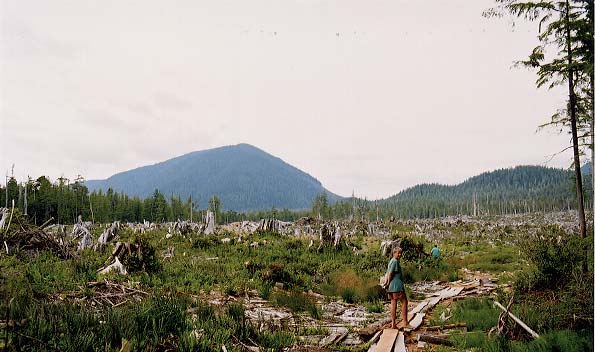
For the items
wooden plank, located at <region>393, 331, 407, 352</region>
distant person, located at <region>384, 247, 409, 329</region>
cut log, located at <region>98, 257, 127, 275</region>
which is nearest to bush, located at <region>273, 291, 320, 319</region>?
distant person, located at <region>384, 247, 409, 329</region>

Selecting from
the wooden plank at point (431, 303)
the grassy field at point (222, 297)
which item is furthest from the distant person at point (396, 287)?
the wooden plank at point (431, 303)

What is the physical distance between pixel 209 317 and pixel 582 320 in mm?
7272

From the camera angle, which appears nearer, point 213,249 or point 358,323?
point 358,323

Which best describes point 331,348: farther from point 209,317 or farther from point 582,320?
point 582,320

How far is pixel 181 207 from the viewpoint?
121688mm

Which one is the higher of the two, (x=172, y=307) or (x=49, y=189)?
(x=49, y=189)

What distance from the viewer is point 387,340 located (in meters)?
8.37

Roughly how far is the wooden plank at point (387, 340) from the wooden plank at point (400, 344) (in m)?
0.07

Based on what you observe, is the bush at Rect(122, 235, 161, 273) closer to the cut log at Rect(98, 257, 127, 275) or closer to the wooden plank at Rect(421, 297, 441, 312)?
the cut log at Rect(98, 257, 127, 275)

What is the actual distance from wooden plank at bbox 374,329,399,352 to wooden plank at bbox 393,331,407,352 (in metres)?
0.07

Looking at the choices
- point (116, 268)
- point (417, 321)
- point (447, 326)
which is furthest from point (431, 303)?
point (116, 268)

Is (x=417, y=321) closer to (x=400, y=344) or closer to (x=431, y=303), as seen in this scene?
(x=400, y=344)

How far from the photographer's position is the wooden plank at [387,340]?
781 centimetres

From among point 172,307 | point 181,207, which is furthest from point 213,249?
point 181,207
